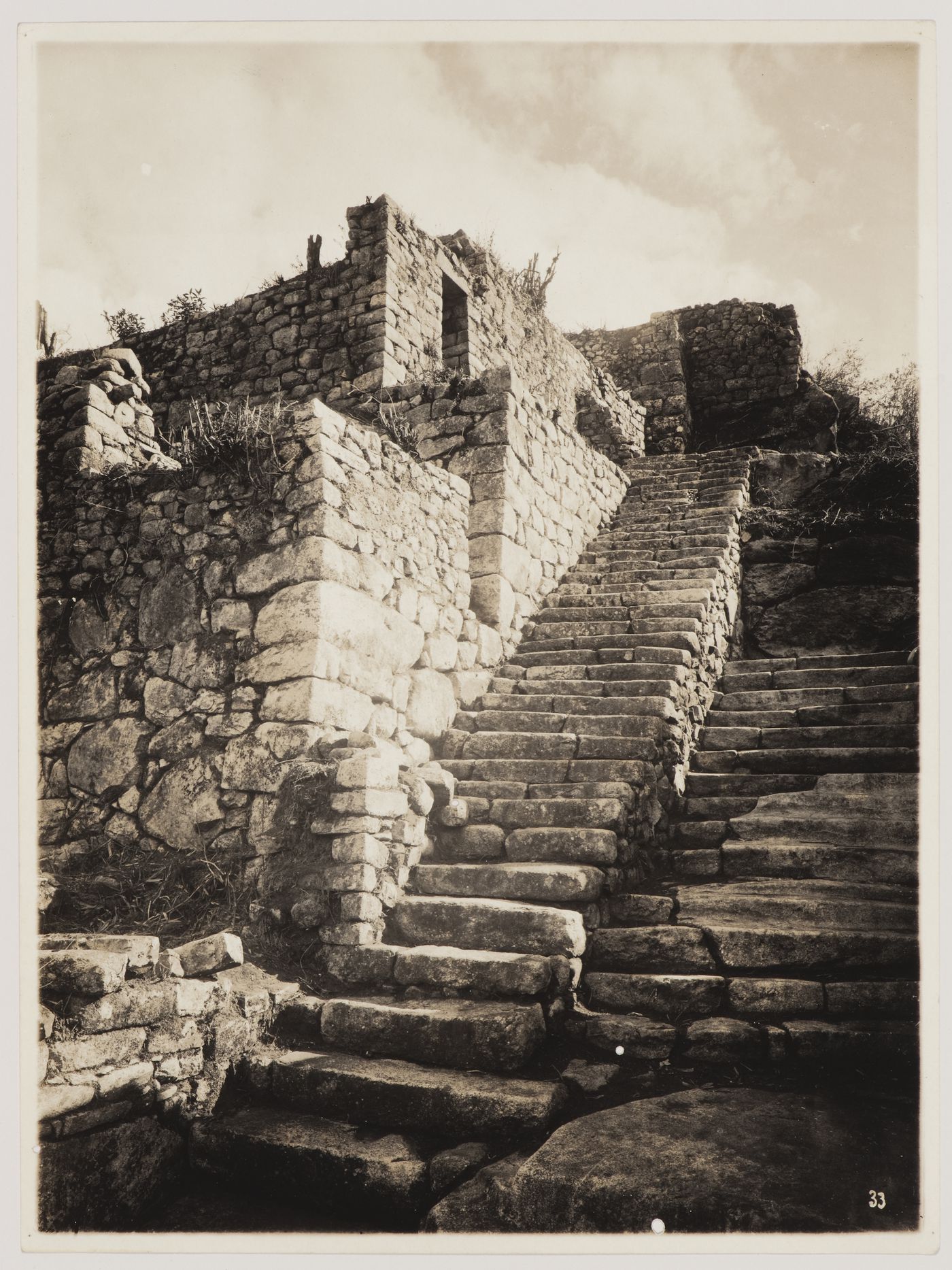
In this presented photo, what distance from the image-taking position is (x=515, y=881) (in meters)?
3.96

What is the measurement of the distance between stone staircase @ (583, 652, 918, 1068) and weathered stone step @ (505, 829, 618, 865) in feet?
0.77

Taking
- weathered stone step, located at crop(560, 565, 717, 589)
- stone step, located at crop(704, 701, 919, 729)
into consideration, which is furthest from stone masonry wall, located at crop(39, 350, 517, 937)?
weathered stone step, located at crop(560, 565, 717, 589)

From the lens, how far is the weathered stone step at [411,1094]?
2.81m

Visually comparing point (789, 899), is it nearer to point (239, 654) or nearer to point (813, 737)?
point (813, 737)

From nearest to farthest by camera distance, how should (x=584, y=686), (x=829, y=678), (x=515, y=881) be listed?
(x=515, y=881) < (x=584, y=686) < (x=829, y=678)

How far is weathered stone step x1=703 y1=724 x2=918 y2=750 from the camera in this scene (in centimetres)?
509

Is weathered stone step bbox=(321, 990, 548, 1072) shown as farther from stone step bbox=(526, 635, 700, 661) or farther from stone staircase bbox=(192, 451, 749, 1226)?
stone step bbox=(526, 635, 700, 661)

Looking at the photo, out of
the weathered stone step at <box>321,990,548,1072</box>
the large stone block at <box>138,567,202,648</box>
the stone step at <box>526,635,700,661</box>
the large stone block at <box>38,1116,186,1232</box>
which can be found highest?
the large stone block at <box>138,567,202,648</box>

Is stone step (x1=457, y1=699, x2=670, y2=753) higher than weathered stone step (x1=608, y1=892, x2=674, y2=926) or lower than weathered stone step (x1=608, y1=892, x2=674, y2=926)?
higher

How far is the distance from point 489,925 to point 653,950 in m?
0.74

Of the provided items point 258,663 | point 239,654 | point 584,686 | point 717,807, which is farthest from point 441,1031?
point 584,686

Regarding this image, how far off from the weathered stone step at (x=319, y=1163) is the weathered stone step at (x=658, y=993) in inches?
41.3

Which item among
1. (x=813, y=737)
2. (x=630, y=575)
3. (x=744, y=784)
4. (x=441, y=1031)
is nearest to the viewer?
(x=441, y=1031)

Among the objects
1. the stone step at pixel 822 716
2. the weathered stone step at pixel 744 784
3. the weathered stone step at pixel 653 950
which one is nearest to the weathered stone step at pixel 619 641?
the stone step at pixel 822 716
